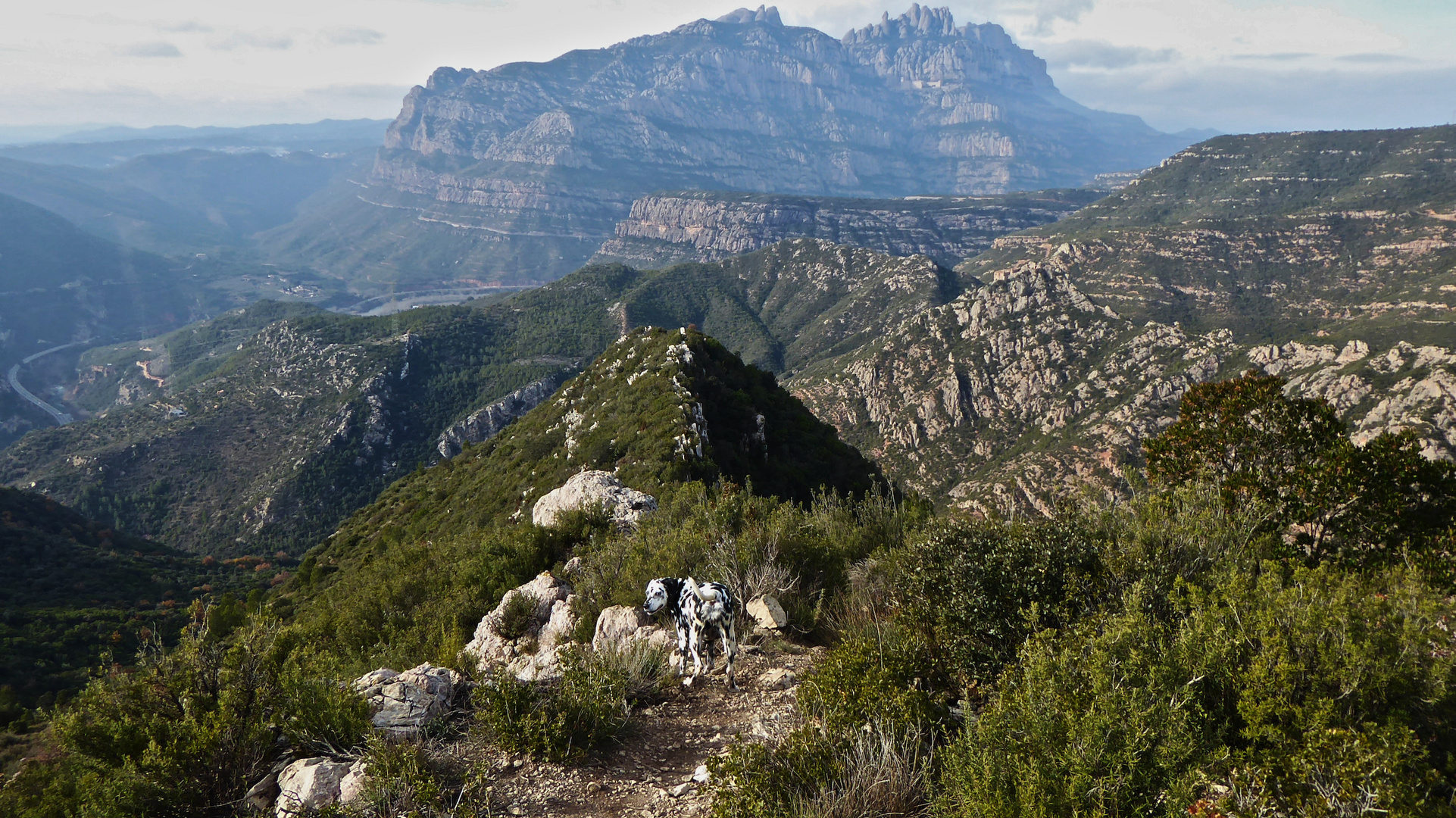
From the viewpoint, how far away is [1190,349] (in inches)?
3836

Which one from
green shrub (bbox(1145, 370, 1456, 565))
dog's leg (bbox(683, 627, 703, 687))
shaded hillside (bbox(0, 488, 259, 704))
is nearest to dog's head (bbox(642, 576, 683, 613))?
dog's leg (bbox(683, 627, 703, 687))

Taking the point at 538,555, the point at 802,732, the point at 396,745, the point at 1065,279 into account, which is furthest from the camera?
the point at 1065,279

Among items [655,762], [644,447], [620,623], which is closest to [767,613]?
[620,623]

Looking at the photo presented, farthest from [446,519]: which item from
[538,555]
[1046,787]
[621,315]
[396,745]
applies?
[621,315]

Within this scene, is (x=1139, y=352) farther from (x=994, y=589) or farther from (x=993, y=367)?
(x=994, y=589)

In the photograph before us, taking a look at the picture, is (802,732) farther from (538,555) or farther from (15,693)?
(15,693)

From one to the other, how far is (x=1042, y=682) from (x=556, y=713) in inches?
202

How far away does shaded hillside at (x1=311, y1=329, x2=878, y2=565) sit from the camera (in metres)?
34.5

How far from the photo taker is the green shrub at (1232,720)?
4262 mm

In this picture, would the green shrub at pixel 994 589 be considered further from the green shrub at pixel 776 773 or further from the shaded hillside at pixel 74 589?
the shaded hillside at pixel 74 589

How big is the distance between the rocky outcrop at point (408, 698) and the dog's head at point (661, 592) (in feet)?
9.53

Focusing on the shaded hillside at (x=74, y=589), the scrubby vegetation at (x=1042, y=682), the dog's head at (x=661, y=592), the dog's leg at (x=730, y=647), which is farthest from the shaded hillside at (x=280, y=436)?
the dog's leg at (x=730, y=647)

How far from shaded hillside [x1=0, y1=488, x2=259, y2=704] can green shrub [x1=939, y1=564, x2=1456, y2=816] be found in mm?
40000

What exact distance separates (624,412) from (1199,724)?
1585 inches
